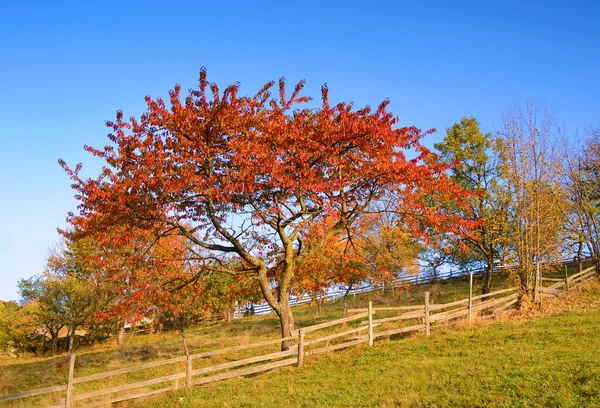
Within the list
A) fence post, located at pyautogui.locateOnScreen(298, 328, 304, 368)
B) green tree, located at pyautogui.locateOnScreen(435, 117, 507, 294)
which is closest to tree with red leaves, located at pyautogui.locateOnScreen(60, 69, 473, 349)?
fence post, located at pyautogui.locateOnScreen(298, 328, 304, 368)

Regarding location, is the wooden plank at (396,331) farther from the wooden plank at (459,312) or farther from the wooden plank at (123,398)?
the wooden plank at (123,398)

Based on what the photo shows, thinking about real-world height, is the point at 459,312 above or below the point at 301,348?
above

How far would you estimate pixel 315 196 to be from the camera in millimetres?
14742

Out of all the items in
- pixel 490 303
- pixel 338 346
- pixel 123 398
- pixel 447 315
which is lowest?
pixel 123 398

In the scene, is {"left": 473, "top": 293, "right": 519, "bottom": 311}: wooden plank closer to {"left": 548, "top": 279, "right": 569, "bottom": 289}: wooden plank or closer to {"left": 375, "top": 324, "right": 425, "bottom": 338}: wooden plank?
{"left": 375, "top": 324, "right": 425, "bottom": 338}: wooden plank

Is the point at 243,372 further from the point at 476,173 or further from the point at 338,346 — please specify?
the point at 476,173

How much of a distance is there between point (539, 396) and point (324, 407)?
13.4 ft

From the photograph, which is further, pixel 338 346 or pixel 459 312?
pixel 459 312

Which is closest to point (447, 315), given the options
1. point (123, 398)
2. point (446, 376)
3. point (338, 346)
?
point (338, 346)

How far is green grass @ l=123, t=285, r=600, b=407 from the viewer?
9.32m

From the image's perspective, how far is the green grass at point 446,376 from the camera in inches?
367

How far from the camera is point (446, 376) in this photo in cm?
1102

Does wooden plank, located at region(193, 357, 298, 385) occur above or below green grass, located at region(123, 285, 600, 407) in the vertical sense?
below

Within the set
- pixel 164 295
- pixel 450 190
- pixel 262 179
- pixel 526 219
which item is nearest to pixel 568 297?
pixel 526 219
